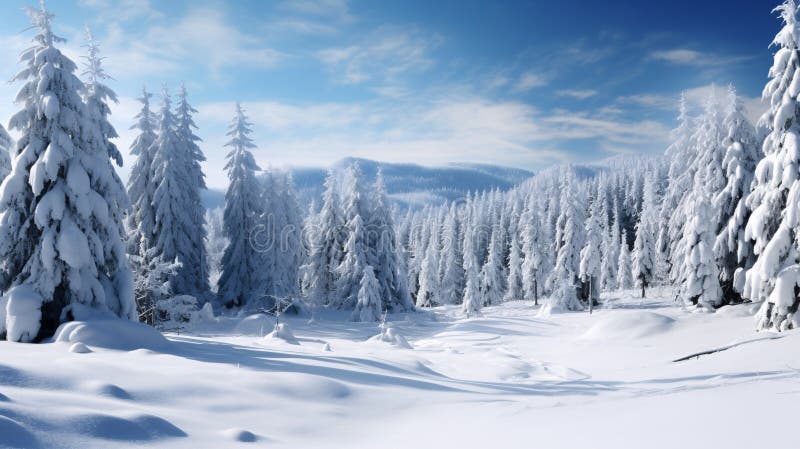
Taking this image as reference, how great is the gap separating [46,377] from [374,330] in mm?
26158

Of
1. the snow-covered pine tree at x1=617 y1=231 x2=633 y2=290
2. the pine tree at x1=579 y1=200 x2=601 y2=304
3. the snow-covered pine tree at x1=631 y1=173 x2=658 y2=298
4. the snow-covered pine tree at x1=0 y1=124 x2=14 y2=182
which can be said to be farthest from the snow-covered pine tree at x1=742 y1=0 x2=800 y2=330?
the snow-covered pine tree at x1=617 y1=231 x2=633 y2=290

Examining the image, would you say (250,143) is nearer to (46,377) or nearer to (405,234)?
(46,377)

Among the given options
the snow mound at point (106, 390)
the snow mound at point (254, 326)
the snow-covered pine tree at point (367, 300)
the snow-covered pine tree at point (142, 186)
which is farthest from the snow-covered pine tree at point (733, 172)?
the snow-covered pine tree at point (142, 186)

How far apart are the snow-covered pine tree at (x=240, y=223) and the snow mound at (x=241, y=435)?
2962 centimetres

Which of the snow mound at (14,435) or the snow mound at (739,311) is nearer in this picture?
the snow mound at (14,435)

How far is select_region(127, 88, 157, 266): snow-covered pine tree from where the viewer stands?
3103cm

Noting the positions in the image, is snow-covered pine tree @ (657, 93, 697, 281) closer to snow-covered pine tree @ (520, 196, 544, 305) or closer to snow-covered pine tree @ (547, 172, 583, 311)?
snow-covered pine tree @ (547, 172, 583, 311)

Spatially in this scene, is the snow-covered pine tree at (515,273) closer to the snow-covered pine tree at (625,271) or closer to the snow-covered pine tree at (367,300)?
the snow-covered pine tree at (625,271)

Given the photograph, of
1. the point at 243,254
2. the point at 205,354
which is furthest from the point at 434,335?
the point at 205,354

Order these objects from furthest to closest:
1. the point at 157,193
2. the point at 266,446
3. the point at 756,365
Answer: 1. the point at 157,193
2. the point at 756,365
3. the point at 266,446

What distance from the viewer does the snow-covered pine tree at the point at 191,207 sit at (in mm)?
31828

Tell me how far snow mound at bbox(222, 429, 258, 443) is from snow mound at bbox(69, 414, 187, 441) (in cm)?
55

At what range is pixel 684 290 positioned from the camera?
1236 inches

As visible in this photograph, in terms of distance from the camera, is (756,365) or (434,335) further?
(434,335)
